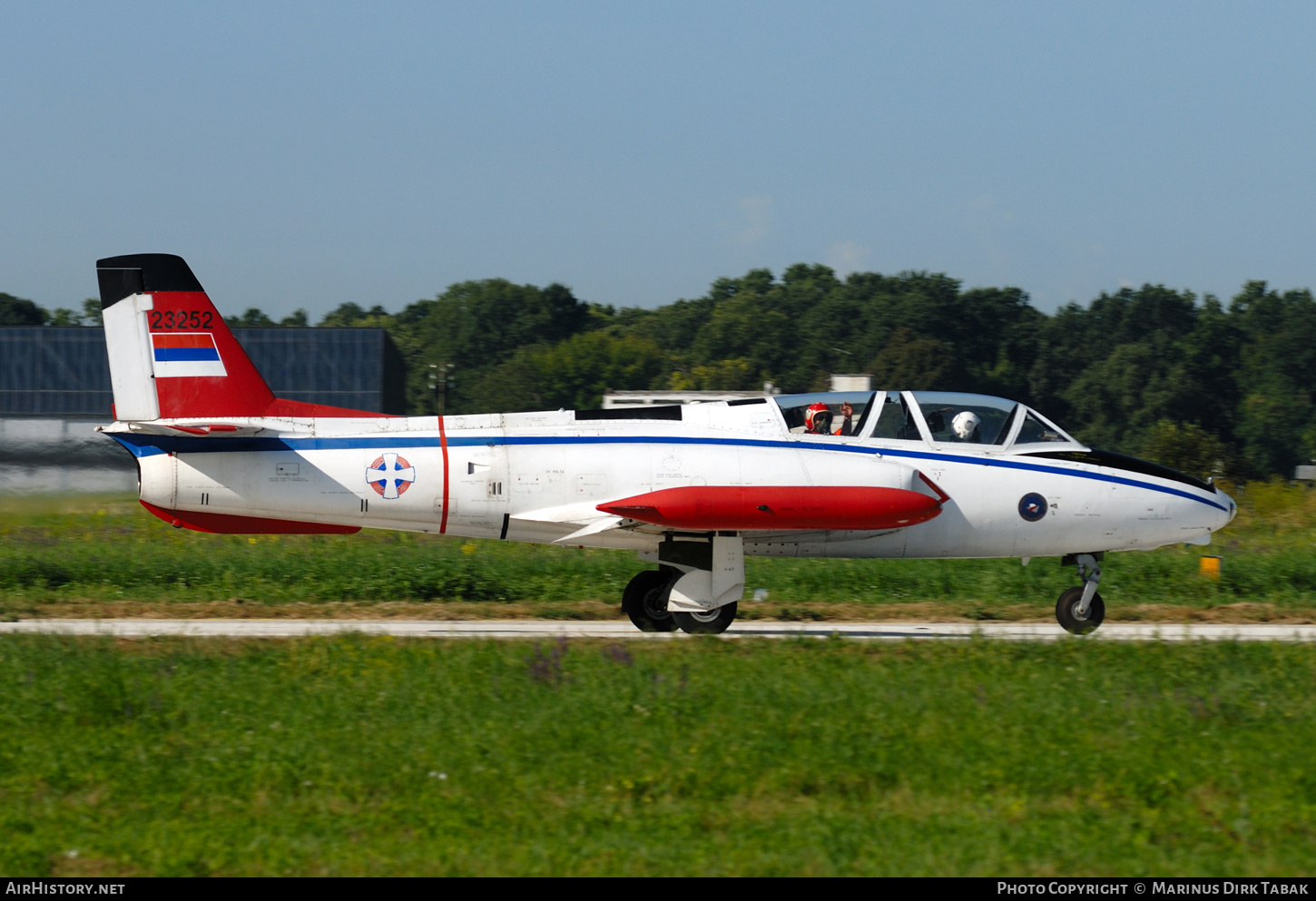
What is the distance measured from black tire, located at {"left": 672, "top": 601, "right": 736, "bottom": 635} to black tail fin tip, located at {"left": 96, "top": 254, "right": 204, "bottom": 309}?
6.81 m

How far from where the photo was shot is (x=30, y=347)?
52.4 m

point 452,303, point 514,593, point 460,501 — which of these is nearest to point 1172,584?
point 514,593

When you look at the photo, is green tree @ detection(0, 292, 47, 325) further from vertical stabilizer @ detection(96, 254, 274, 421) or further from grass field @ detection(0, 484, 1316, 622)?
vertical stabilizer @ detection(96, 254, 274, 421)

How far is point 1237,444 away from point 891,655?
227 feet

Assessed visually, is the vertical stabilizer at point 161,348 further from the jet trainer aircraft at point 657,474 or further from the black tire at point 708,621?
the black tire at point 708,621

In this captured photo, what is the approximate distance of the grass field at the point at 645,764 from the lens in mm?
6594

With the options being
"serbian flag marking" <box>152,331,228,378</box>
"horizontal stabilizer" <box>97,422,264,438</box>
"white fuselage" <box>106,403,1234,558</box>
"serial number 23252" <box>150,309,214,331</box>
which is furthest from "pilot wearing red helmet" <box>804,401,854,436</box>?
"serial number 23252" <box>150,309,214,331</box>

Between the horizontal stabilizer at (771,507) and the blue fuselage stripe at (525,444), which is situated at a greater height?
the blue fuselage stripe at (525,444)

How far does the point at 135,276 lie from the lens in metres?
13.6

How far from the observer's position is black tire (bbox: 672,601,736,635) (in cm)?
1370

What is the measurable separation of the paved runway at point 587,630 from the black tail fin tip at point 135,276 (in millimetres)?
3721

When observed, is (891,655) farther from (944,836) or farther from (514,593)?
(514,593)

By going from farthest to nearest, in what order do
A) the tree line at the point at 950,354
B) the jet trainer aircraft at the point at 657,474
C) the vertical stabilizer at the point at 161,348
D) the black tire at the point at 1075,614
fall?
the tree line at the point at 950,354
the black tire at the point at 1075,614
the vertical stabilizer at the point at 161,348
the jet trainer aircraft at the point at 657,474

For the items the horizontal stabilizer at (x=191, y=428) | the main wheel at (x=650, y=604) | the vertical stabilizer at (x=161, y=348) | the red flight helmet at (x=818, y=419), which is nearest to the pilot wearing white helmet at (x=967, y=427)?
the red flight helmet at (x=818, y=419)
